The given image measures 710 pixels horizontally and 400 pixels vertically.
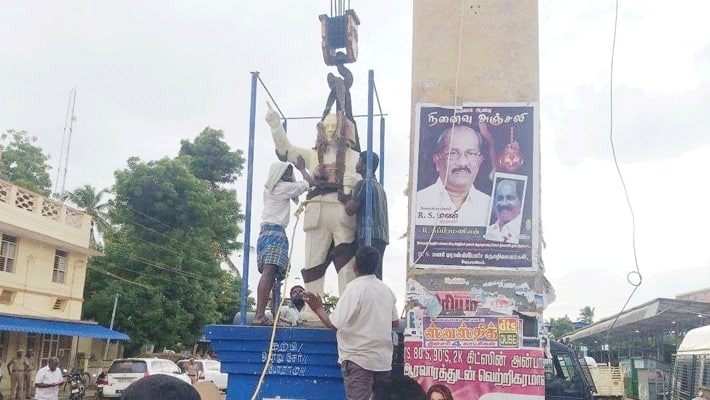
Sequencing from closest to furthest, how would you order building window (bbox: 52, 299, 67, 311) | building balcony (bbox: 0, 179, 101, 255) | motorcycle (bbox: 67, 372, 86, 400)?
1. motorcycle (bbox: 67, 372, 86, 400)
2. building balcony (bbox: 0, 179, 101, 255)
3. building window (bbox: 52, 299, 67, 311)

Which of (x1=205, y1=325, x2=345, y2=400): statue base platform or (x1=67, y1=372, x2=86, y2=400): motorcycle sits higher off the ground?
(x1=205, y1=325, x2=345, y2=400): statue base platform

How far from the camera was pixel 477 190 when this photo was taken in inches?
179

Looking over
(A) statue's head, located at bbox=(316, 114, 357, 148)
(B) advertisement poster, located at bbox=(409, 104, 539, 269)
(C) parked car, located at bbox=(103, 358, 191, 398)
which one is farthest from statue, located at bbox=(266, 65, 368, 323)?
(C) parked car, located at bbox=(103, 358, 191, 398)

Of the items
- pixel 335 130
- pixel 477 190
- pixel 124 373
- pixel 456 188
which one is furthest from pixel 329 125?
pixel 124 373

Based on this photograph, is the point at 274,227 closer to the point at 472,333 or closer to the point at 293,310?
the point at 293,310

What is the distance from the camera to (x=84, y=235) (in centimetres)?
2272

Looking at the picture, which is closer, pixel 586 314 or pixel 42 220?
pixel 42 220

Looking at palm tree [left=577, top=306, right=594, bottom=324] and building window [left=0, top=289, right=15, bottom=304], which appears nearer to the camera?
building window [left=0, top=289, right=15, bottom=304]

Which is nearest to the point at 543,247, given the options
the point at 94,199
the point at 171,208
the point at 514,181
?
the point at 514,181

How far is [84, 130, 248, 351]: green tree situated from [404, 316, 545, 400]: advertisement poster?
66.3ft

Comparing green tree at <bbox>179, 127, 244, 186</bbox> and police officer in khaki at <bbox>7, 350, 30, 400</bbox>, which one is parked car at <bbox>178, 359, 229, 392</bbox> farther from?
green tree at <bbox>179, 127, 244, 186</bbox>

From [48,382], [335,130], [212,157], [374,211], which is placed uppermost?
[212,157]

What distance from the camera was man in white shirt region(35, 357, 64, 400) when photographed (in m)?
11.5

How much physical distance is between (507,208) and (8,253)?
18765 mm
